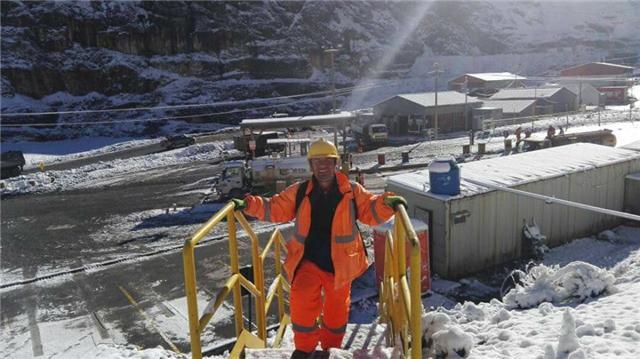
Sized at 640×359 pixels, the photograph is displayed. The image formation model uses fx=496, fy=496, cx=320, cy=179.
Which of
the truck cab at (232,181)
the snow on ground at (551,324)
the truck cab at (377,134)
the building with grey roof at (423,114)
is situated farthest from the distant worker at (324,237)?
the building with grey roof at (423,114)

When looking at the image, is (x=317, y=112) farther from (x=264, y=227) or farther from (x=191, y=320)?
(x=191, y=320)

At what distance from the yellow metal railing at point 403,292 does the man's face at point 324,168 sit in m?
0.82

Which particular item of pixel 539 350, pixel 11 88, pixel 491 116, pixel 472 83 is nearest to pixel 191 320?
pixel 539 350

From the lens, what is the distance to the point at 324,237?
204 inches

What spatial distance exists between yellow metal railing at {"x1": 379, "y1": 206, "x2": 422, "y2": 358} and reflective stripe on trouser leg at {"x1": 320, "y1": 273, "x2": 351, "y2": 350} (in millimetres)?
561

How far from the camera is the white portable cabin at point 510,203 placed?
13.2m

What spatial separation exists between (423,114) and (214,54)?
135 feet

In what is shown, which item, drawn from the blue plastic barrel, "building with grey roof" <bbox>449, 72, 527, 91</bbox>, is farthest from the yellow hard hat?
"building with grey roof" <bbox>449, 72, 527, 91</bbox>

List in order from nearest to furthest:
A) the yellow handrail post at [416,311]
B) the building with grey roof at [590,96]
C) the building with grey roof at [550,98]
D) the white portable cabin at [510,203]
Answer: the yellow handrail post at [416,311] → the white portable cabin at [510,203] → the building with grey roof at [550,98] → the building with grey roof at [590,96]

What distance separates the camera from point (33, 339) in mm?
11320

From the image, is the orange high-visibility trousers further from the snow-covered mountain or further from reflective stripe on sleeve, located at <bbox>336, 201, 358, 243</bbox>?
Answer: the snow-covered mountain

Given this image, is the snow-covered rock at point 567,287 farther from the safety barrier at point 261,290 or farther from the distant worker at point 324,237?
the distant worker at point 324,237

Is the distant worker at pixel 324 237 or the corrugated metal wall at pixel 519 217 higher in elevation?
the distant worker at pixel 324 237

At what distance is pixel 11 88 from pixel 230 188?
49397 millimetres
